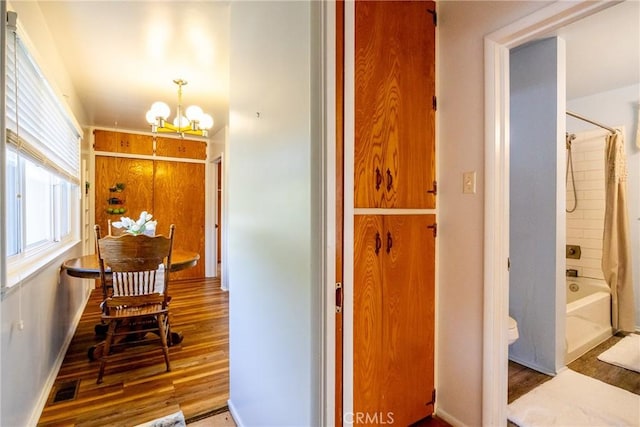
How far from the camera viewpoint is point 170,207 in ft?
15.8

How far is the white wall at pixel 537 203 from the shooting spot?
208 cm

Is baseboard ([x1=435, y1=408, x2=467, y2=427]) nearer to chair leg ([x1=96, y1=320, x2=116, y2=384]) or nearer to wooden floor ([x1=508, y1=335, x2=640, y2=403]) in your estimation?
wooden floor ([x1=508, y1=335, x2=640, y2=403])

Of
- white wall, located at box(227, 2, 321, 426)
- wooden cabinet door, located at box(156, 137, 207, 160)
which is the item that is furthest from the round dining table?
wooden cabinet door, located at box(156, 137, 207, 160)

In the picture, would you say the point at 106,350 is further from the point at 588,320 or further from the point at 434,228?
the point at 588,320

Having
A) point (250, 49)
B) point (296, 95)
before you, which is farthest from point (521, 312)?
point (250, 49)

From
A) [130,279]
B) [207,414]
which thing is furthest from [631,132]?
[130,279]

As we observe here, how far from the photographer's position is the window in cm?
146

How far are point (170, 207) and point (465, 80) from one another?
181 inches

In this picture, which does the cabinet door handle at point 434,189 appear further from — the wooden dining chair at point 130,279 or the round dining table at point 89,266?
the round dining table at point 89,266

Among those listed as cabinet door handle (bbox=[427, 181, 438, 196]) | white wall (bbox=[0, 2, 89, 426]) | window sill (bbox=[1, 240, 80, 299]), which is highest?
cabinet door handle (bbox=[427, 181, 438, 196])

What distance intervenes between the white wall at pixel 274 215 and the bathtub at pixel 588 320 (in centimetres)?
228

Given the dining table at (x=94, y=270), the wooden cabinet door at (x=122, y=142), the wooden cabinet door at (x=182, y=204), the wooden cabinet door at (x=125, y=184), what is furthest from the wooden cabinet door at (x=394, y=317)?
the wooden cabinet door at (x=122, y=142)

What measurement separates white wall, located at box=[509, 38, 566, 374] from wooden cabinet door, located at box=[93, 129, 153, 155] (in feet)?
15.8

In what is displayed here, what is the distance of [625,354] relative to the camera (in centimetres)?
232
